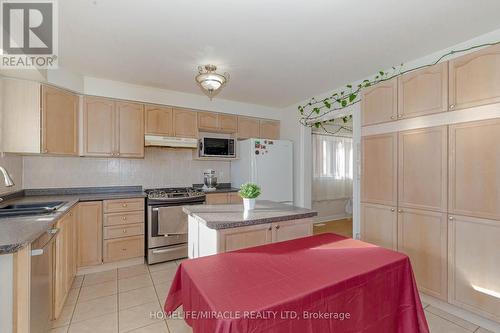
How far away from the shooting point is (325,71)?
2.85m

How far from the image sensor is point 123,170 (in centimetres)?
348

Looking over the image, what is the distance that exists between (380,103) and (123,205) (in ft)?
10.6

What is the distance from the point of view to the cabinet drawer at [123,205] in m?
2.93

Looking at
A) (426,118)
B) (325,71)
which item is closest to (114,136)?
(325,71)

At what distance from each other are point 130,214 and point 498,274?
141 inches

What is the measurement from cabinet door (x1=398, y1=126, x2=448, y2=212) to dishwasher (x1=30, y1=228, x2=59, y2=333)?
2.90 meters

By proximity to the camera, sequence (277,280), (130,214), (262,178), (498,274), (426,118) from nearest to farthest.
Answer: (277,280) < (498,274) < (426,118) < (130,214) < (262,178)

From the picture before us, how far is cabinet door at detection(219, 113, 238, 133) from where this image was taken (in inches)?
156

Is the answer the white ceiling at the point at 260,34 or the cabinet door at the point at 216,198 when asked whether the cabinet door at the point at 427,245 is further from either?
the cabinet door at the point at 216,198

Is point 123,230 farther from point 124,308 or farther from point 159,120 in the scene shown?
point 159,120

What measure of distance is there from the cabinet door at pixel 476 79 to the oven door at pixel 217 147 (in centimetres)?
284

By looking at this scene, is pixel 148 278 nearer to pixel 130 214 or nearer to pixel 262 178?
pixel 130 214

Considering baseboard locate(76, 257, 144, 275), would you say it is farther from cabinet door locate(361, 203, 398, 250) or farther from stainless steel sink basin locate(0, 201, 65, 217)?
cabinet door locate(361, 203, 398, 250)
